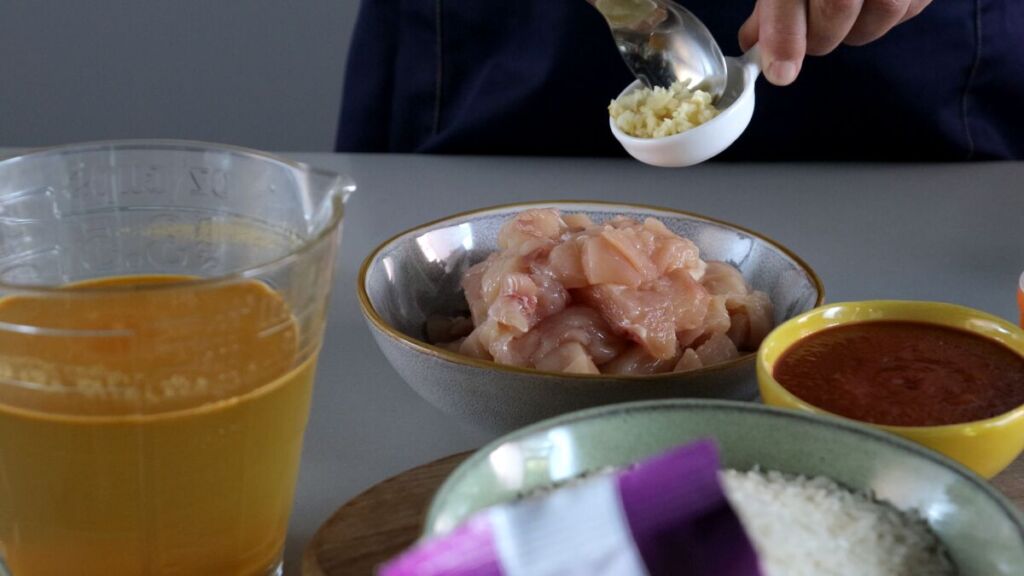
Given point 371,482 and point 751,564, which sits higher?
point 751,564

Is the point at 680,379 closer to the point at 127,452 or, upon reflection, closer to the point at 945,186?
the point at 127,452

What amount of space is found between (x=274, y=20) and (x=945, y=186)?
1.99 meters

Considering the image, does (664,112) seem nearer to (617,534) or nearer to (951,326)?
(951,326)

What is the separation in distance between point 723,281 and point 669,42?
315 mm

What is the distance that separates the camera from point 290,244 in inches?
30.9

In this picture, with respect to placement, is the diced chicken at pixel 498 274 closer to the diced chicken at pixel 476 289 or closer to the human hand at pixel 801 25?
the diced chicken at pixel 476 289

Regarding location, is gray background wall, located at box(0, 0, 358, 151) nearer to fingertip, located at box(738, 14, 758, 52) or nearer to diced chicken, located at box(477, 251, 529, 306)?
fingertip, located at box(738, 14, 758, 52)

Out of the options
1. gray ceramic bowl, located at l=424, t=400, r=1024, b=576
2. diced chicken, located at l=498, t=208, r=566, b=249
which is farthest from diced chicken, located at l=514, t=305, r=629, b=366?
gray ceramic bowl, located at l=424, t=400, r=1024, b=576

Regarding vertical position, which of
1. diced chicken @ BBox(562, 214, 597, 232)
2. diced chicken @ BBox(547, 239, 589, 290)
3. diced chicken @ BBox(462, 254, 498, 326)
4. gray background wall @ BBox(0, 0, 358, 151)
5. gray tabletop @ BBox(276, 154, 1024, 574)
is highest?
diced chicken @ BBox(547, 239, 589, 290)

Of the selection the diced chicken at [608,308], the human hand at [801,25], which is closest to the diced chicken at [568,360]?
the diced chicken at [608,308]

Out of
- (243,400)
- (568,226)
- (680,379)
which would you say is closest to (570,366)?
(680,379)

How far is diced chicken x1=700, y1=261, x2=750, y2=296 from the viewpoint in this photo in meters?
1.09

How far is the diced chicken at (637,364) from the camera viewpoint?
989 mm

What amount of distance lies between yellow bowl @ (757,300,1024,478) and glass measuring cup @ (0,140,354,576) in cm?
33
